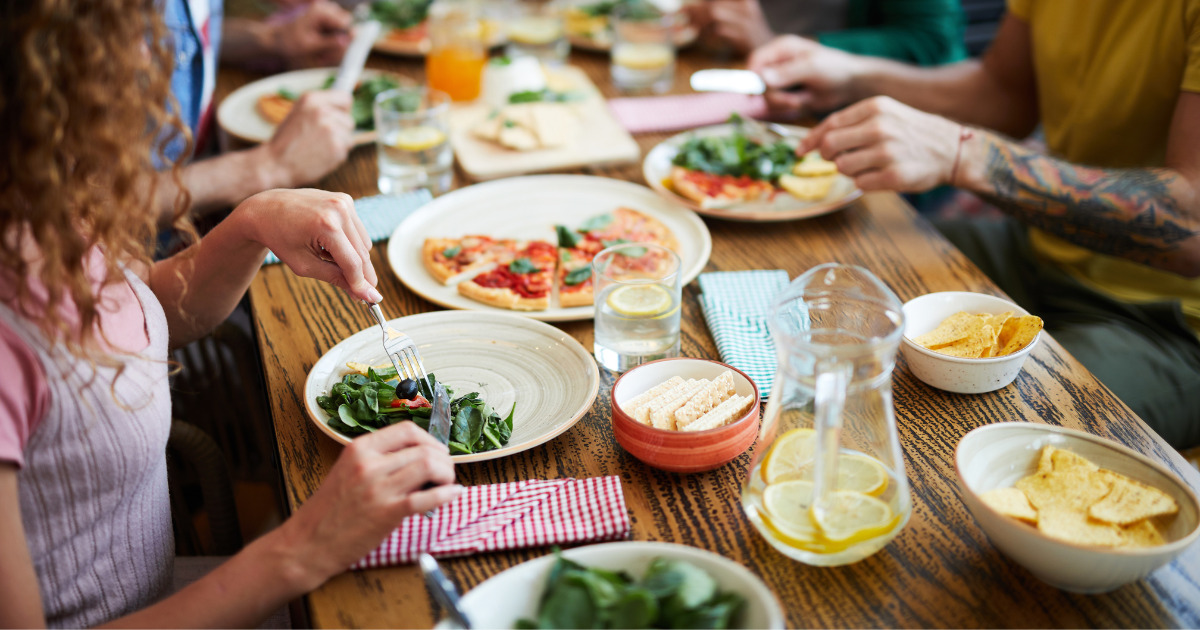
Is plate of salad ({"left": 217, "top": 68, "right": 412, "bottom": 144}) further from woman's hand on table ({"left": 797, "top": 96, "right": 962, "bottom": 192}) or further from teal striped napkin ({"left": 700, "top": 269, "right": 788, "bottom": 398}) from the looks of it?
woman's hand on table ({"left": 797, "top": 96, "right": 962, "bottom": 192})

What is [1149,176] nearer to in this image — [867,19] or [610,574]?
[610,574]

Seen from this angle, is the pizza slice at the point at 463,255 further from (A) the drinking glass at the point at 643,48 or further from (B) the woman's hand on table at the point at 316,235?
(A) the drinking glass at the point at 643,48

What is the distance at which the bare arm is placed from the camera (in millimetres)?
2422

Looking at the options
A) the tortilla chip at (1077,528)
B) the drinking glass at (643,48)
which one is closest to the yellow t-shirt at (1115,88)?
the drinking glass at (643,48)

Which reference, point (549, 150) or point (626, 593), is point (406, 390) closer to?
point (626, 593)

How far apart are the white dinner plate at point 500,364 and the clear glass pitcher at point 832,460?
0.32 meters

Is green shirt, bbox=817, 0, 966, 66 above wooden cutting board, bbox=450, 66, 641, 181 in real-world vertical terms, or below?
above

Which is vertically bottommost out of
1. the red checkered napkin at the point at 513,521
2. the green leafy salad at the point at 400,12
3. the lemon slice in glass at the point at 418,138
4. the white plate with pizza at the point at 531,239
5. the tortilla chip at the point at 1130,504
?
the white plate with pizza at the point at 531,239

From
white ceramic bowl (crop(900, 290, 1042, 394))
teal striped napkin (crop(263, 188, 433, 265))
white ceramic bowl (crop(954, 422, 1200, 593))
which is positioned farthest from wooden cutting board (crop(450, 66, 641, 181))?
white ceramic bowl (crop(954, 422, 1200, 593))

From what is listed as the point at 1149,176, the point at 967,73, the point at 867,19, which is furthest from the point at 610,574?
the point at 867,19

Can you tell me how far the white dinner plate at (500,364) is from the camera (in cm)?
131

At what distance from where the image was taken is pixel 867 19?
10.7ft

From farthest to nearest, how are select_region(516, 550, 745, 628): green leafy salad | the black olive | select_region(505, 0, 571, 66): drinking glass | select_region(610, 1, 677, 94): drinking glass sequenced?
select_region(505, 0, 571, 66): drinking glass < select_region(610, 1, 677, 94): drinking glass < the black olive < select_region(516, 550, 745, 628): green leafy salad

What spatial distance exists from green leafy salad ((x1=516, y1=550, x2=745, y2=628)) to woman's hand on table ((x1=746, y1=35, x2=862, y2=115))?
5.94ft
